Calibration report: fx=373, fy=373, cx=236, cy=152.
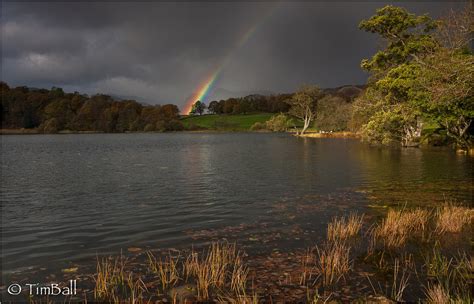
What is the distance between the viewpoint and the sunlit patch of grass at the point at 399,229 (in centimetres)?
1664

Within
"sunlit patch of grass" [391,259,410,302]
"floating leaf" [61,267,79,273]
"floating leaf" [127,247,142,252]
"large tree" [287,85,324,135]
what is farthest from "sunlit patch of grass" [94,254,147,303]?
A: "large tree" [287,85,324,135]

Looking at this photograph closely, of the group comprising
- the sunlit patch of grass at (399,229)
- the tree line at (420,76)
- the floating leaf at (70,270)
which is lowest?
the floating leaf at (70,270)

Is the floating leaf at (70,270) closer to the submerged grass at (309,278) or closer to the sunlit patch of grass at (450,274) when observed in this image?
the submerged grass at (309,278)

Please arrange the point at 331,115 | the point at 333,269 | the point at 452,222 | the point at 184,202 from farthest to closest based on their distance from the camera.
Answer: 1. the point at 331,115
2. the point at 184,202
3. the point at 452,222
4. the point at 333,269

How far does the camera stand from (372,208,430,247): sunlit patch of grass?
1664 cm

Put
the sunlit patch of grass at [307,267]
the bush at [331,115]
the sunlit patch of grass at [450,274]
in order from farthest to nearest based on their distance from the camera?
1. the bush at [331,115]
2. the sunlit patch of grass at [307,267]
3. the sunlit patch of grass at [450,274]

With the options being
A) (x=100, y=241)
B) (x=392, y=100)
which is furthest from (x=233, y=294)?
(x=392, y=100)

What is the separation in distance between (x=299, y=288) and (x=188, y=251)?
6238 millimetres

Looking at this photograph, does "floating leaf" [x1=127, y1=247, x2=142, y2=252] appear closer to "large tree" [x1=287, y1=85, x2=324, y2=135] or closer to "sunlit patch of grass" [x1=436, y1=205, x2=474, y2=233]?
"sunlit patch of grass" [x1=436, y1=205, x2=474, y2=233]

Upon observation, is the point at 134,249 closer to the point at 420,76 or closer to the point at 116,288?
the point at 116,288

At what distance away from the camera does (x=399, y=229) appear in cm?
1752

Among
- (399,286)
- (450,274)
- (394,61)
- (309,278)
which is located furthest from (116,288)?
(394,61)

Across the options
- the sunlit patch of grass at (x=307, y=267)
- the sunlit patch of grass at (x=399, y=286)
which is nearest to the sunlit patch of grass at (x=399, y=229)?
the sunlit patch of grass at (x=399, y=286)

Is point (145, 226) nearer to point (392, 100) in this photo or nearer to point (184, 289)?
point (184, 289)
